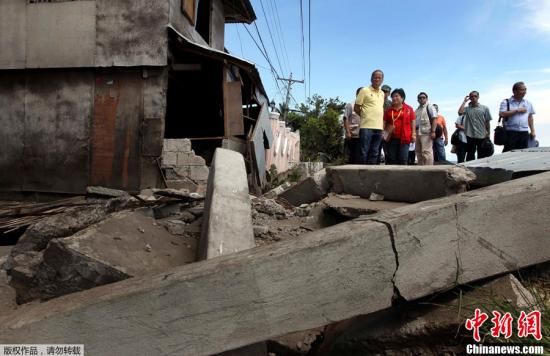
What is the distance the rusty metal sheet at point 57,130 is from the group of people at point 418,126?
5.27 metres

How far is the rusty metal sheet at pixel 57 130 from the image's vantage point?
7723 millimetres

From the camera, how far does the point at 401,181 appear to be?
10.8 ft

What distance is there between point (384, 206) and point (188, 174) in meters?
5.03

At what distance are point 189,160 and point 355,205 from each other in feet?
15.9

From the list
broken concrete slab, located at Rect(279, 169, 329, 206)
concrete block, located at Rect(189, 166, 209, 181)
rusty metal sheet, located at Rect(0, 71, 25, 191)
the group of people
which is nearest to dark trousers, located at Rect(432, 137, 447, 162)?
the group of people

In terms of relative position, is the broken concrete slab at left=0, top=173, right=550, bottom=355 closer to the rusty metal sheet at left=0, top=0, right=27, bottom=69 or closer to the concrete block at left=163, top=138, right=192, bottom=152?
the concrete block at left=163, top=138, right=192, bottom=152

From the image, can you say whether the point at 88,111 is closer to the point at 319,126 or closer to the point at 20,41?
the point at 20,41

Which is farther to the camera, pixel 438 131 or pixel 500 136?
pixel 438 131

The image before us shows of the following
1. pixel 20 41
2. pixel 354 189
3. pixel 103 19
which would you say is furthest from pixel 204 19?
pixel 354 189

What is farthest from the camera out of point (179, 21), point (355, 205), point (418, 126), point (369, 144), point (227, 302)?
point (179, 21)

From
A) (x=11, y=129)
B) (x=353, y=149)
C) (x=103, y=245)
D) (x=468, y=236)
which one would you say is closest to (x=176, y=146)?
(x=353, y=149)

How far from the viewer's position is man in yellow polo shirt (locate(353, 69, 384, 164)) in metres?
5.37

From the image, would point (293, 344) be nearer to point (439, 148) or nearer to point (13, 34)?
point (439, 148)

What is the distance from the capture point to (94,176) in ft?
25.3
